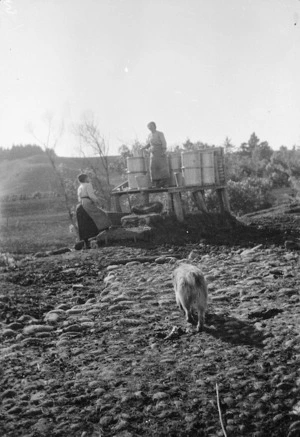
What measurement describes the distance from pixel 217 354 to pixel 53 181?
38251 mm

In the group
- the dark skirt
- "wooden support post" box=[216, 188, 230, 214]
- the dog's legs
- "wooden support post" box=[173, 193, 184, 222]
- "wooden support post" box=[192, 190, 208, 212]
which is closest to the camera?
the dog's legs

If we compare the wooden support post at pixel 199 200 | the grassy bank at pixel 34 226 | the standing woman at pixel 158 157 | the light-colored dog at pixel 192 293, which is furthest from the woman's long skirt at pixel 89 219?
the light-colored dog at pixel 192 293

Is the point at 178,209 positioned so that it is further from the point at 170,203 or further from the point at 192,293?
the point at 192,293

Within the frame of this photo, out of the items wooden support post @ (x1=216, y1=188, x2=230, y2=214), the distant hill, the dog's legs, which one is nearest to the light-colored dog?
the dog's legs

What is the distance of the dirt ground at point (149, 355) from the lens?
371 centimetres

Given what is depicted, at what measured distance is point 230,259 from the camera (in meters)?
9.53

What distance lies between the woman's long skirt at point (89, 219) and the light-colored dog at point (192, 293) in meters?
6.91

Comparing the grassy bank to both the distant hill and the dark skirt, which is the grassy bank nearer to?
the distant hill

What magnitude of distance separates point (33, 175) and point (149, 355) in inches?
1597

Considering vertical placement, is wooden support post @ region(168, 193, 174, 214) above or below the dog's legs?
above

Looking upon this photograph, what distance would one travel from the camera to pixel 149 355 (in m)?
4.84

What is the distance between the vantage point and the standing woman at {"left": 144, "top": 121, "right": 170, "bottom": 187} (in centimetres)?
1395

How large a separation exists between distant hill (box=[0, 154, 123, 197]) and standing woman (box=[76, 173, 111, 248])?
23436 millimetres

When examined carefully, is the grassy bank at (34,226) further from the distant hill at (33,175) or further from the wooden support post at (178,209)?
the wooden support post at (178,209)
